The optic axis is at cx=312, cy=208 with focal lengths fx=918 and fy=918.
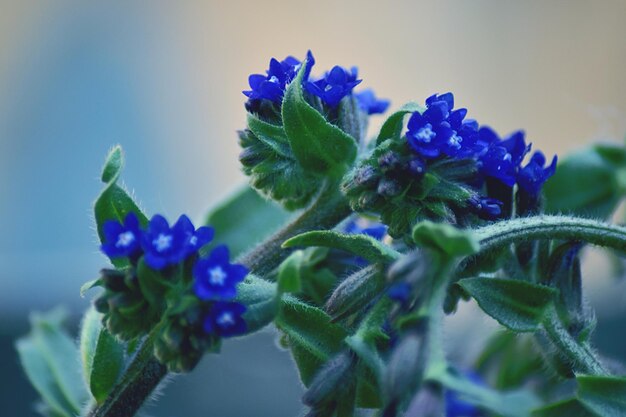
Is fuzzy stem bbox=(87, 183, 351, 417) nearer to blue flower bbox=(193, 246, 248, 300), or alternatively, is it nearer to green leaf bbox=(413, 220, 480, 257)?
blue flower bbox=(193, 246, 248, 300)

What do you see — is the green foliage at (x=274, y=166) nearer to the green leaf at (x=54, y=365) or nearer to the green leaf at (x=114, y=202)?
the green leaf at (x=114, y=202)

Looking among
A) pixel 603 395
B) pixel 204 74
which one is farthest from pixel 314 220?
pixel 204 74

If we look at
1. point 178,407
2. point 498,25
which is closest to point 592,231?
point 178,407

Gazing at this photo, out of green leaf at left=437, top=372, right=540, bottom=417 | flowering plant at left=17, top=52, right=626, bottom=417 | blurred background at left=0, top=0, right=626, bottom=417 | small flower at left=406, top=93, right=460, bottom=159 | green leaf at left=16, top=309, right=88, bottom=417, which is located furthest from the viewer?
blurred background at left=0, top=0, right=626, bottom=417

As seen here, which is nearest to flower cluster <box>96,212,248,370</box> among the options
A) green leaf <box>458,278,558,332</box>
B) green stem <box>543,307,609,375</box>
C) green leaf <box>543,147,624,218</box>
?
green leaf <box>458,278,558,332</box>

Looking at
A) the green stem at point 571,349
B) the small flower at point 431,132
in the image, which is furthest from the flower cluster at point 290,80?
the green stem at point 571,349

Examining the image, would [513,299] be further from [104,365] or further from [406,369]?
[104,365]
